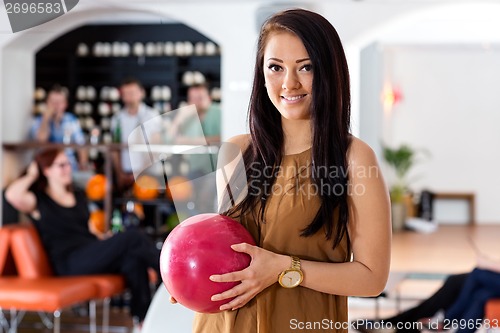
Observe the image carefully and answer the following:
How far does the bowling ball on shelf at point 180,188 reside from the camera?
1.33 m

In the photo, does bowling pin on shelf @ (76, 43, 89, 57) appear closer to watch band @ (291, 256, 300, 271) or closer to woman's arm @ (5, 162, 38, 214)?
woman's arm @ (5, 162, 38, 214)

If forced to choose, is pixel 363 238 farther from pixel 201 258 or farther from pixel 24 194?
pixel 24 194

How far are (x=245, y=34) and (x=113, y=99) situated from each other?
462 centimetres

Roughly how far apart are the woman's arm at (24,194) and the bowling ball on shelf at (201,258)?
360 cm

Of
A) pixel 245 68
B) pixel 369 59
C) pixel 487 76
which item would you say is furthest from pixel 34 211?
pixel 487 76

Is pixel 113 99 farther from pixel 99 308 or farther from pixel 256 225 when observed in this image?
pixel 256 225

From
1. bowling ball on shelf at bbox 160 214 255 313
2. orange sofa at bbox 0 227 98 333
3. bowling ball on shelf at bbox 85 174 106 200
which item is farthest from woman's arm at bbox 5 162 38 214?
bowling ball on shelf at bbox 160 214 255 313

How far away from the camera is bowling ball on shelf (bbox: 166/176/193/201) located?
52.3 inches

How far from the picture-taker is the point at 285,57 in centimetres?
129

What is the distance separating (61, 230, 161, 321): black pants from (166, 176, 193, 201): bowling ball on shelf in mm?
3311

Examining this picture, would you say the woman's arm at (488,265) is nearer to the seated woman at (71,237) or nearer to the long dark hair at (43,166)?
the seated woman at (71,237)

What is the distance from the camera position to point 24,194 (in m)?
4.74

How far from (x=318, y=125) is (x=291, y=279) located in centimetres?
24

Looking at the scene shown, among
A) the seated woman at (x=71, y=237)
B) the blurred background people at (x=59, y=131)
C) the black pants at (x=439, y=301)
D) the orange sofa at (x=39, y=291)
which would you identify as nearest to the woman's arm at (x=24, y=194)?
the seated woman at (x=71, y=237)
